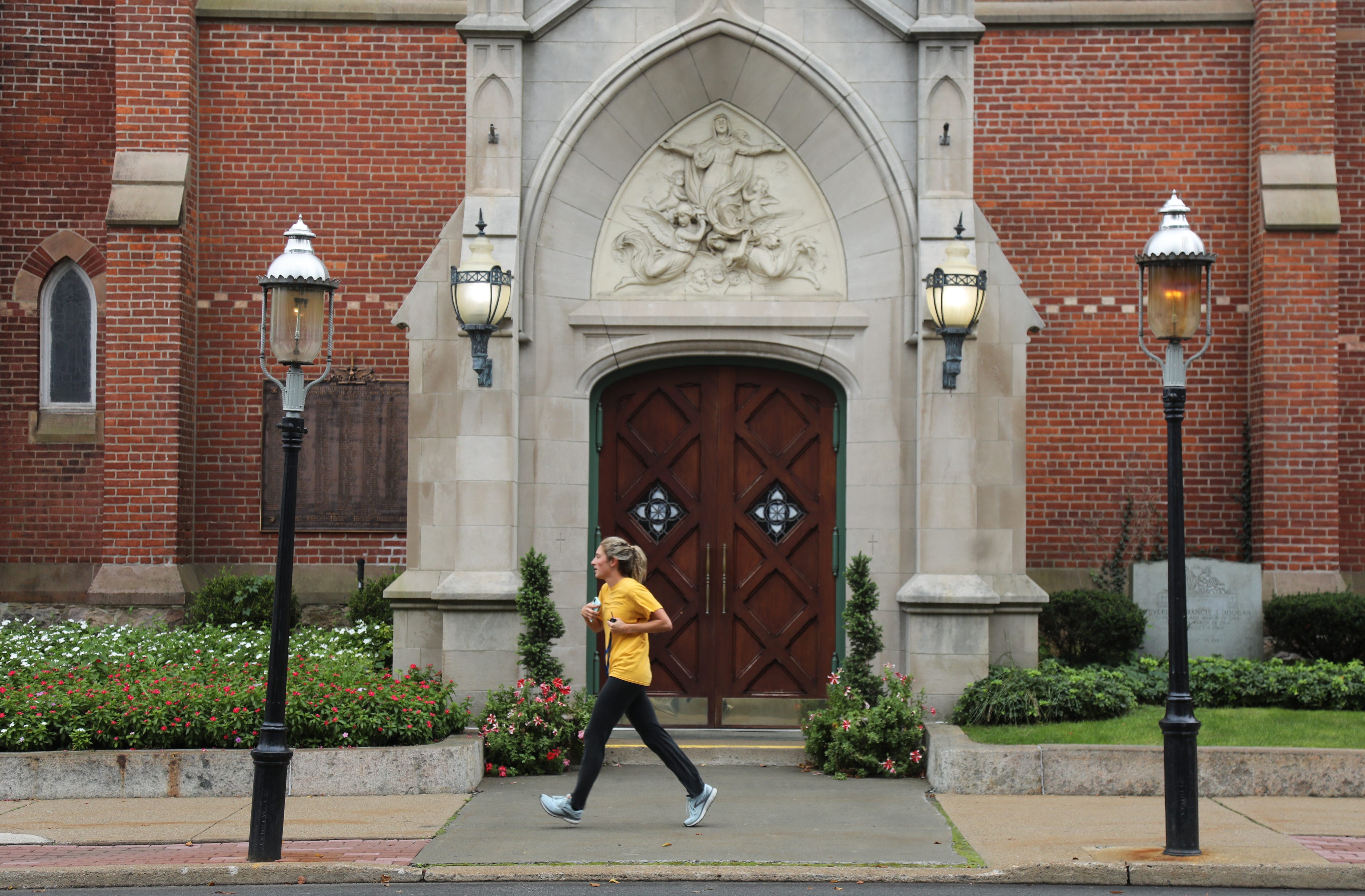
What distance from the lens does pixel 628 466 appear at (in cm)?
1136

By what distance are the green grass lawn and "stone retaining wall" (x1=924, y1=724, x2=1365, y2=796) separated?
0.23 metres

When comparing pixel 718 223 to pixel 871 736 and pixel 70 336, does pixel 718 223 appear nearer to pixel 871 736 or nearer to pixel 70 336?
pixel 871 736

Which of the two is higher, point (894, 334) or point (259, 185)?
point (259, 185)

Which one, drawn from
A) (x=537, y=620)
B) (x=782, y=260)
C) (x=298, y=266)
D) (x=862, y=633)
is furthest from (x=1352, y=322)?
(x=298, y=266)

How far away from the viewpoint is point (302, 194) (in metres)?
15.1

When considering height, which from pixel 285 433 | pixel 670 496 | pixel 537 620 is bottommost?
pixel 537 620

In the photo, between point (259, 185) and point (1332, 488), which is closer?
point (1332, 488)

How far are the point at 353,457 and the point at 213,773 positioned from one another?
5.98 metres

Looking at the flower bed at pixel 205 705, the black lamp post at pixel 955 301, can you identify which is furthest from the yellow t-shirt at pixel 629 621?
the black lamp post at pixel 955 301

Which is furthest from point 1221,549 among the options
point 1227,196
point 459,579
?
point 459,579

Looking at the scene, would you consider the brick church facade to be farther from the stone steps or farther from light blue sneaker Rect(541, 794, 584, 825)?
light blue sneaker Rect(541, 794, 584, 825)

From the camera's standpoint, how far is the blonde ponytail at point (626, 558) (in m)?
8.06

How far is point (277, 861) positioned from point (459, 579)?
11.7ft

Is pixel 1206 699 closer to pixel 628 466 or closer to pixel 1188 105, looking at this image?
pixel 628 466
